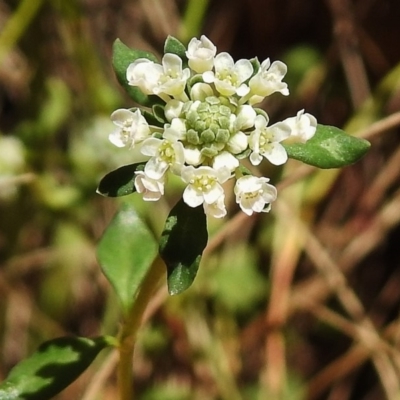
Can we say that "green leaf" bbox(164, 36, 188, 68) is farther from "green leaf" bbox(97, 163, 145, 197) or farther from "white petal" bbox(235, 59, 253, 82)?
"green leaf" bbox(97, 163, 145, 197)

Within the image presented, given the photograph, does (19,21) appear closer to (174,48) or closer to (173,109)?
(174,48)

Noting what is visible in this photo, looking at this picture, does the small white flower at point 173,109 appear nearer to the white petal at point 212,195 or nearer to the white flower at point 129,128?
the white flower at point 129,128

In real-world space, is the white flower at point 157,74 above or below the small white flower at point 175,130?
above

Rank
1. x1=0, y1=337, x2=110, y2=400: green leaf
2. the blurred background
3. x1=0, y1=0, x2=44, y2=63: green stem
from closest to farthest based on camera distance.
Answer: x1=0, y1=337, x2=110, y2=400: green leaf, x1=0, y1=0, x2=44, y2=63: green stem, the blurred background

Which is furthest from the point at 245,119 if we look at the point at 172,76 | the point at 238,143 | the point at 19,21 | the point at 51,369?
the point at 19,21

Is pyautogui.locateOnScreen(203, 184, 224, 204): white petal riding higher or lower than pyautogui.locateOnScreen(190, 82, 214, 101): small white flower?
lower

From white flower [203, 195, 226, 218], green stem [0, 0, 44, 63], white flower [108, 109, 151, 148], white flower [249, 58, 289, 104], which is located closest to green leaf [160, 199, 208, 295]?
white flower [203, 195, 226, 218]

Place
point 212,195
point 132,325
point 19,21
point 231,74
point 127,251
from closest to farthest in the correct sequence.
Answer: point 212,195
point 231,74
point 132,325
point 127,251
point 19,21

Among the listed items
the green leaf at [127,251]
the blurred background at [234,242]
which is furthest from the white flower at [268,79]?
the blurred background at [234,242]

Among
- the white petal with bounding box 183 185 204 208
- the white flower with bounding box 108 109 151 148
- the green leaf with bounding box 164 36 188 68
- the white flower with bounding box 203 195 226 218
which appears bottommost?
the white flower with bounding box 203 195 226 218
